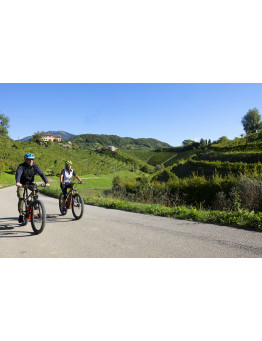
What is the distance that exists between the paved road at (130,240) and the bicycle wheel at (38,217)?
185 mm

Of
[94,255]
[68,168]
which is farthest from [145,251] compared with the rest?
[68,168]

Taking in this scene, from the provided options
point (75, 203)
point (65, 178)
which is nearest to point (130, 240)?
point (75, 203)

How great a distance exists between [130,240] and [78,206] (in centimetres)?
316

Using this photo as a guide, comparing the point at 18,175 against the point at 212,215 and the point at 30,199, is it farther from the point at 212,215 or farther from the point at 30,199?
the point at 212,215

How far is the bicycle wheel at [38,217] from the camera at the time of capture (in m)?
5.85

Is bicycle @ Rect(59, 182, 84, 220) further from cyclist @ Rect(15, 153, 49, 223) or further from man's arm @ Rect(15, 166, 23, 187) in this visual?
man's arm @ Rect(15, 166, 23, 187)

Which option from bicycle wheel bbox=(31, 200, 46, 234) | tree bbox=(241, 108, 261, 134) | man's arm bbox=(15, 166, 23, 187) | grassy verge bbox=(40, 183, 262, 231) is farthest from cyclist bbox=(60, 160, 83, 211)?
tree bbox=(241, 108, 261, 134)

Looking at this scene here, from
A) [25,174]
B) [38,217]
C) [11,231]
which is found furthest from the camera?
[25,174]

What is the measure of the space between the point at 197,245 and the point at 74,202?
4.56 metres

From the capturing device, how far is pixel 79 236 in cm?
561

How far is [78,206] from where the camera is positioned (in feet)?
25.5

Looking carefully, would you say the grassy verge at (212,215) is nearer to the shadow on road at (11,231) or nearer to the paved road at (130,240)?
the paved road at (130,240)

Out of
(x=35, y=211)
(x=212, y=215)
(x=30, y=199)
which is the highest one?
(x=30, y=199)
